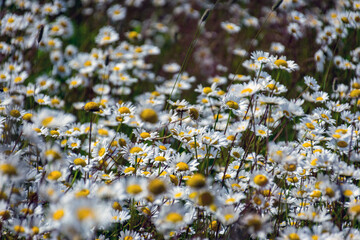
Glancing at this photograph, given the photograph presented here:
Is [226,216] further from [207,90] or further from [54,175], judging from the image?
[207,90]

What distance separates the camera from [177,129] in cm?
186

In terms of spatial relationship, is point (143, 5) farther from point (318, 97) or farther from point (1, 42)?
point (318, 97)

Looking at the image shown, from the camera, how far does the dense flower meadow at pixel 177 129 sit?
4.45ft

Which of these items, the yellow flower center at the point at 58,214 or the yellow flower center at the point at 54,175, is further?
the yellow flower center at the point at 54,175

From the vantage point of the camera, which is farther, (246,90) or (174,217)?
(246,90)

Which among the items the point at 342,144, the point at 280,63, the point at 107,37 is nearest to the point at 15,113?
the point at 280,63

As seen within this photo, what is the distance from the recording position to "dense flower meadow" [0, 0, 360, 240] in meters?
1.36

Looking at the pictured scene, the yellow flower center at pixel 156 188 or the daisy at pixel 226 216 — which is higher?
the yellow flower center at pixel 156 188

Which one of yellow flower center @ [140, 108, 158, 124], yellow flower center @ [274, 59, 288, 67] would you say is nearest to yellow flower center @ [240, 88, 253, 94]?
yellow flower center @ [274, 59, 288, 67]

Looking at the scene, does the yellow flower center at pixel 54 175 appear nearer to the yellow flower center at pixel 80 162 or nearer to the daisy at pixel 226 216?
the yellow flower center at pixel 80 162

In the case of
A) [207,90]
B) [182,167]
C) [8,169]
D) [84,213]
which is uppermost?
[84,213]

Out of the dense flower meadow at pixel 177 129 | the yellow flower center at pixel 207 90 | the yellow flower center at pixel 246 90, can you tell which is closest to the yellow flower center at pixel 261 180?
the dense flower meadow at pixel 177 129

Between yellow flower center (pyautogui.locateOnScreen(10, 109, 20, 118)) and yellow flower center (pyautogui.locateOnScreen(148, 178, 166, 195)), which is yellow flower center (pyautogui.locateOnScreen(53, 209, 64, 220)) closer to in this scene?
yellow flower center (pyautogui.locateOnScreen(148, 178, 166, 195))

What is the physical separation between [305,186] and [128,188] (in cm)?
88
